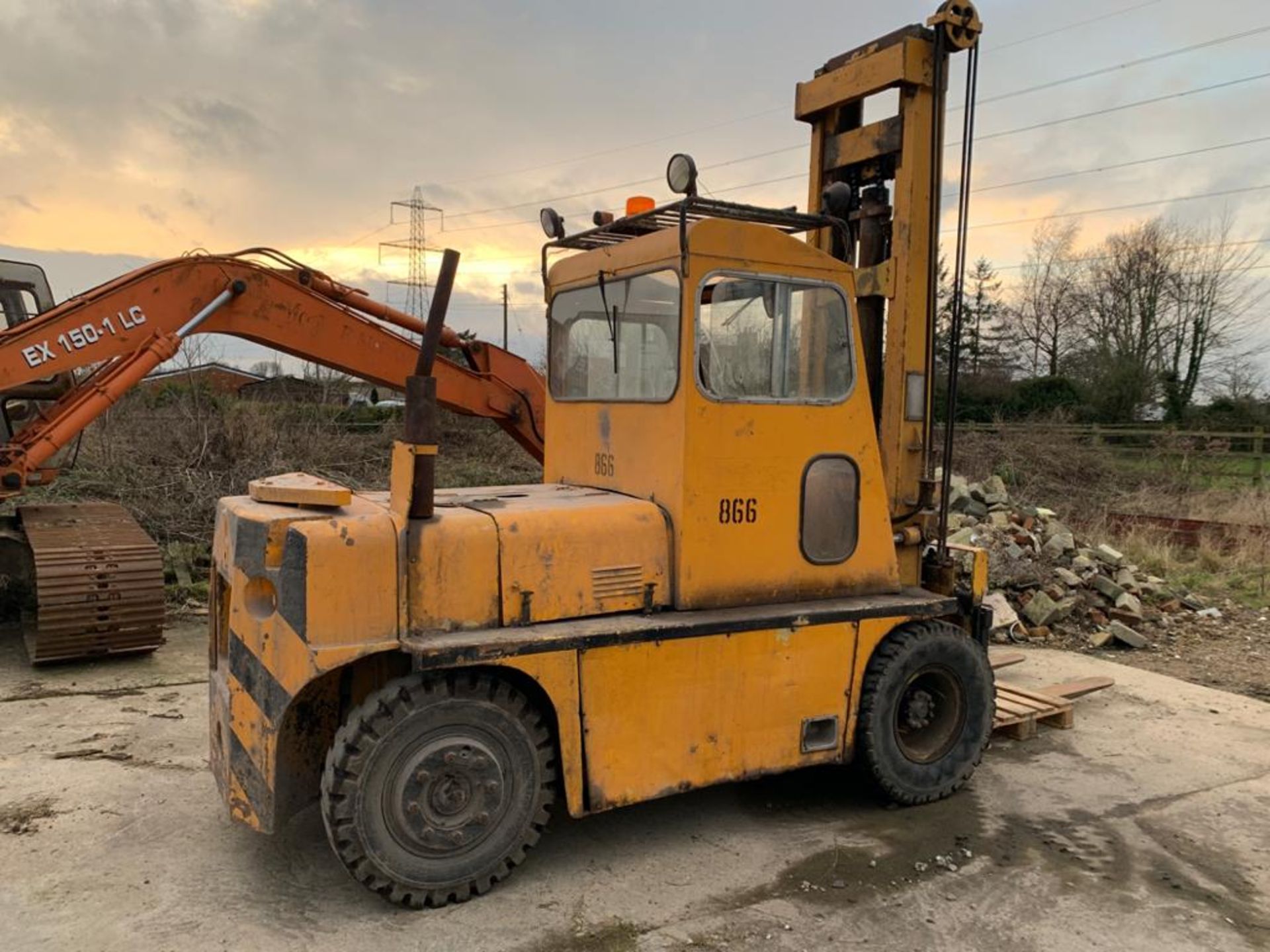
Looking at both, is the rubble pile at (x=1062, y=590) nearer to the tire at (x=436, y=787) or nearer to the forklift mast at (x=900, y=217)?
the forklift mast at (x=900, y=217)

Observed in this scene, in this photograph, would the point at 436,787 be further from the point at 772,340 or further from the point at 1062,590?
the point at 1062,590

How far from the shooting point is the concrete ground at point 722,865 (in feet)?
11.4

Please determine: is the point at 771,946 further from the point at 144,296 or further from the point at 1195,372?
the point at 1195,372

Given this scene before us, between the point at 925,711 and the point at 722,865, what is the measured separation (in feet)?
4.43

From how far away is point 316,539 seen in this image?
11.4 feet

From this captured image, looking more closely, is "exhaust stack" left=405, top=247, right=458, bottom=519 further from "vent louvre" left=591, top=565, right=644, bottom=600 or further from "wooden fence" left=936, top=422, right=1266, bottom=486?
"wooden fence" left=936, top=422, right=1266, bottom=486

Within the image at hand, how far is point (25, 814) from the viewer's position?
169 inches

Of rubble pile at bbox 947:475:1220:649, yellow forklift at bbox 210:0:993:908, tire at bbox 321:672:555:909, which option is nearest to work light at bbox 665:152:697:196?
yellow forklift at bbox 210:0:993:908

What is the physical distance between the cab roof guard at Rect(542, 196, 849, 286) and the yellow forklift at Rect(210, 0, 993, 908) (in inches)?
0.9

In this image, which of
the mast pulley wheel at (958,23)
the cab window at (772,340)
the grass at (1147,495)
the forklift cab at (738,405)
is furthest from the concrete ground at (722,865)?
the grass at (1147,495)

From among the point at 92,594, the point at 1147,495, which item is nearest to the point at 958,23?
the point at 92,594

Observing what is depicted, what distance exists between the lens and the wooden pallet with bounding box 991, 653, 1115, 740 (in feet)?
18.5

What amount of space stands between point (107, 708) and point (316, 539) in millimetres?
3456

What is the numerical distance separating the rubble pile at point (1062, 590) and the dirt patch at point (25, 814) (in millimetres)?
6749
